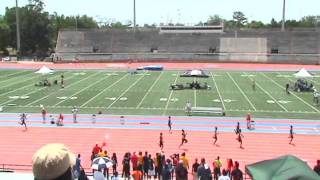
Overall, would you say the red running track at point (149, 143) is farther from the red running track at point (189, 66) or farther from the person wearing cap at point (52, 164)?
the red running track at point (189, 66)

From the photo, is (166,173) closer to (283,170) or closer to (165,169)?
(165,169)

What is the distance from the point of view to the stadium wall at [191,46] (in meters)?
75.4

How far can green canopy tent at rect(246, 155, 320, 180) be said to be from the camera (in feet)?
24.9

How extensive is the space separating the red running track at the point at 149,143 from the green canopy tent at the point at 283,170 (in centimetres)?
1162

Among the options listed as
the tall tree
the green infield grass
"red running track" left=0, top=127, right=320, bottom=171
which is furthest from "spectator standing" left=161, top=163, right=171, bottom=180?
the tall tree

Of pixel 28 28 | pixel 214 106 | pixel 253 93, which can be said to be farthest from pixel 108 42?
pixel 214 106

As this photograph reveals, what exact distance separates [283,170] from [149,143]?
1582cm

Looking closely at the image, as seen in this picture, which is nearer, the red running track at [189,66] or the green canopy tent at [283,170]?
the green canopy tent at [283,170]

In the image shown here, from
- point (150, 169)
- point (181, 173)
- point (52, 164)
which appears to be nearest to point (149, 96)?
point (150, 169)

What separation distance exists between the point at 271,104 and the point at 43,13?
74.4 meters

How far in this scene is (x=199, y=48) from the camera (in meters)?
79.2

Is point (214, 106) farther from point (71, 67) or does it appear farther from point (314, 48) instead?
point (314, 48)

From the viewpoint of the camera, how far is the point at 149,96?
38.7m

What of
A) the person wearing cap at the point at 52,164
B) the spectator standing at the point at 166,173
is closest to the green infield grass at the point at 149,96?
the spectator standing at the point at 166,173
